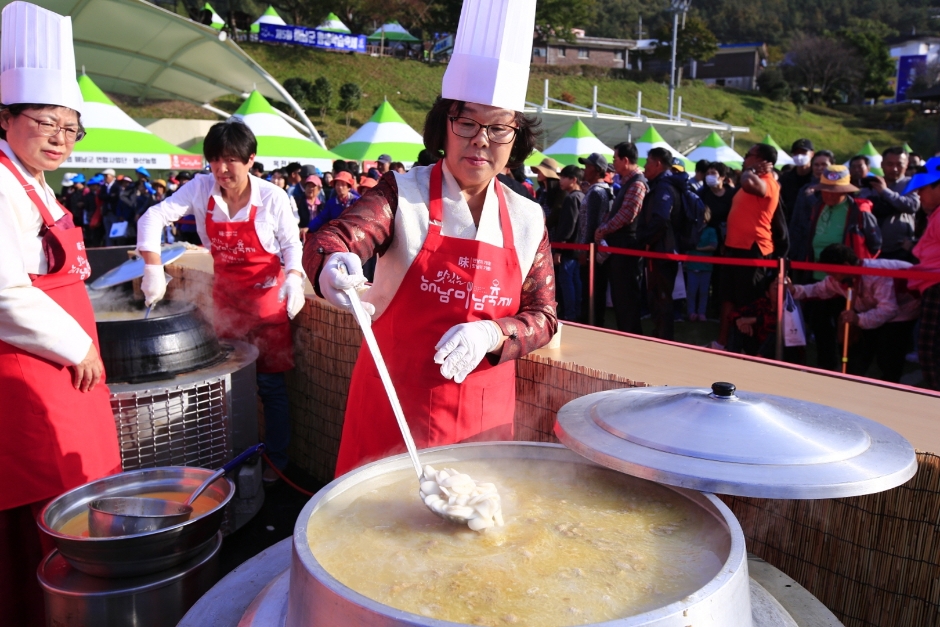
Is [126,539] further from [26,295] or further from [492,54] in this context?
[492,54]

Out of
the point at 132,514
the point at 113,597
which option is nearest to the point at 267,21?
the point at 132,514

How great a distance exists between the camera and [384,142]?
13234 millimetres

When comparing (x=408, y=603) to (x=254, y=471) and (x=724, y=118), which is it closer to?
(x=254, y=471)

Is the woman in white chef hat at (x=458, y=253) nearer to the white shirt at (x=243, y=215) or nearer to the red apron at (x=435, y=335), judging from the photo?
the red apron at (x=435, y=335)

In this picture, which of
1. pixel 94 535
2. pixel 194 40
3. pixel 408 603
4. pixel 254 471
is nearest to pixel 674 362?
pixel 408 603

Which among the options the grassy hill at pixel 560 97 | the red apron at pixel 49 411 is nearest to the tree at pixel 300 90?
the grassy hill at pixel 560 97

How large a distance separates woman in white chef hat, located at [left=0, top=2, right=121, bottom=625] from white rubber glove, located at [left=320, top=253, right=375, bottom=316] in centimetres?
98

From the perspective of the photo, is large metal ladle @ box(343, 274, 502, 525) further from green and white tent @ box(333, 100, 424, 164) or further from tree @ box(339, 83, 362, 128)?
tree @ box(339, 83, 362, 128)

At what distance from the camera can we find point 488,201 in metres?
1.90

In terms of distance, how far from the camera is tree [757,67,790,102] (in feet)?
185

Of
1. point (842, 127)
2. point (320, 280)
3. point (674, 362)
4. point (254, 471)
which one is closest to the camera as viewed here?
point (320, 280)

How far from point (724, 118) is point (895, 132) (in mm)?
13331

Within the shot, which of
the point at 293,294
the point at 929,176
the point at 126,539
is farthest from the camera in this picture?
the point at 929,176

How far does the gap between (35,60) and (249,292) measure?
1.59 m
